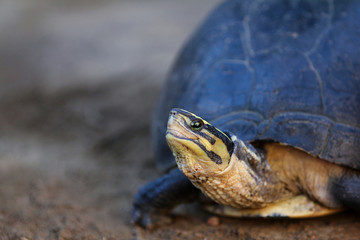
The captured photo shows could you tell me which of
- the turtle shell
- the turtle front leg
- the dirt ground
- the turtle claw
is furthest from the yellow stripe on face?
the turtle claw

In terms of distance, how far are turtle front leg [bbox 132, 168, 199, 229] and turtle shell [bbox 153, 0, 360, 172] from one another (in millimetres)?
368

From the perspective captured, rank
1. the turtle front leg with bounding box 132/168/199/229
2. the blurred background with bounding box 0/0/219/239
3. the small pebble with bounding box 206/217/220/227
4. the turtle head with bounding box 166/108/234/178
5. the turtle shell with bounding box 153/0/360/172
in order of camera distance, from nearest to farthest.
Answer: the turtle head with bounding box 166/108/234/178
the turtle shell with bounding box 153/0/360/172
the turtle front leg with bounding box 132/168/199/229
the small pebble with bounding box 206/217/220/227
the blurred background with bounding box 0/0/219/239

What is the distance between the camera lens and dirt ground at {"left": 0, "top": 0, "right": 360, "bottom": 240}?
3.51 meters

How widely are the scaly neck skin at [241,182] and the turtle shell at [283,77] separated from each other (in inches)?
10.3

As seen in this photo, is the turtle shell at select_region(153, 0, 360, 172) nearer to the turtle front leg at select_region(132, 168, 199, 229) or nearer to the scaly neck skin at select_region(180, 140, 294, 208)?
the scaly neck skin at select_region(180, 140, 294, 208)

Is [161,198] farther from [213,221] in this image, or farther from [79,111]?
[79,111]

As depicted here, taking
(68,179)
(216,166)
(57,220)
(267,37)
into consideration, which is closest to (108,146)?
(68,179)

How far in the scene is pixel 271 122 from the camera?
3275 mm

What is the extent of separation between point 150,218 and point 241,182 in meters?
0.99

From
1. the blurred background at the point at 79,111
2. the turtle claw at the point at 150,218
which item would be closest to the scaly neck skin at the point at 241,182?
the turtle claw at the point at 150,218

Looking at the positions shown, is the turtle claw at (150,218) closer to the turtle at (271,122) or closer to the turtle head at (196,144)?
the turtle at (271,122)

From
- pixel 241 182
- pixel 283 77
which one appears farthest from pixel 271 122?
pixel 241 182

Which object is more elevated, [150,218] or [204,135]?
[204,135]

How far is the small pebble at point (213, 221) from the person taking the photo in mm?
3566
